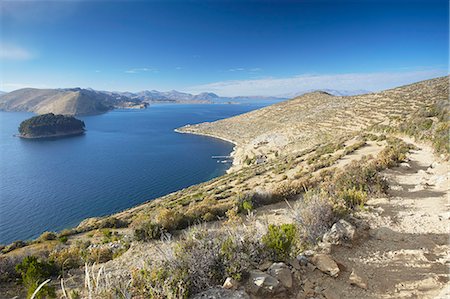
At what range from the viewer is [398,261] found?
15.8ft

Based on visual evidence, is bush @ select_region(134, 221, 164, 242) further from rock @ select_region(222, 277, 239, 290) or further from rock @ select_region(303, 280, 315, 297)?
rock @ select_region(303, 280, 315, 297)

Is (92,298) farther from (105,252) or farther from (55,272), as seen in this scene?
(105,252)

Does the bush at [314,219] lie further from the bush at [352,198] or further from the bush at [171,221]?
the bush at [171,221]

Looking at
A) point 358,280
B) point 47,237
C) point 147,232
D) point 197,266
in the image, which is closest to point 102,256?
point 147,232

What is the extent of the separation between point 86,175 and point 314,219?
5638cm

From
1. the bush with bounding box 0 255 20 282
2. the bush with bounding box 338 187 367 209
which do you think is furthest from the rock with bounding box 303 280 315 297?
the bush with bounding box 0 255 20 282

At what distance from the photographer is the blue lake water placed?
34281mm

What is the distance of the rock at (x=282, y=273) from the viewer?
3902 millimetres

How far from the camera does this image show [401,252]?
5125 millimetres

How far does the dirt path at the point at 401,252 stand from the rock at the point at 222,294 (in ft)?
4.86

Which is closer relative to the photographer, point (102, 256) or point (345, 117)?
point (102, 256)

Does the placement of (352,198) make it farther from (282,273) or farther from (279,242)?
(282,273)

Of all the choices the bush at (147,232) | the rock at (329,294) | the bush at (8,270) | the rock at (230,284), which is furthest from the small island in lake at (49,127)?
the rock at (329,294)

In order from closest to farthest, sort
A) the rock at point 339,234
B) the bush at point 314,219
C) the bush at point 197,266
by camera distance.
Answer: the bush at point 197,266
the rock at point 339,234
the bush at point 314,219
